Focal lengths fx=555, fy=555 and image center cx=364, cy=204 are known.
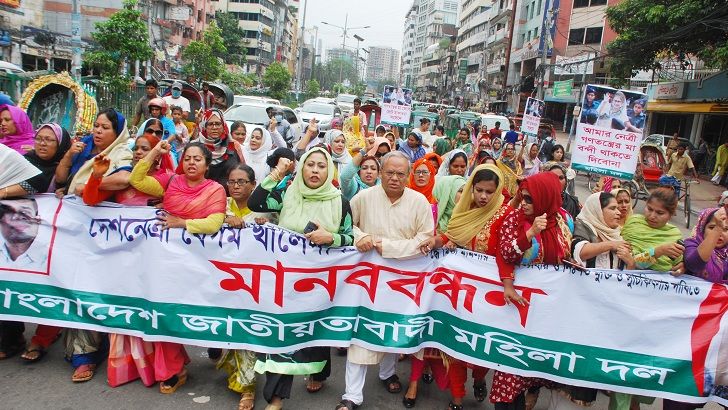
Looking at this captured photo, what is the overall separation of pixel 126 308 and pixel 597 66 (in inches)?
1488

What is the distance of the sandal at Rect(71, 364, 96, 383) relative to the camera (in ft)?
11.4

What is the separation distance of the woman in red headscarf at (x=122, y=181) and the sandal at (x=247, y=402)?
1.42 m

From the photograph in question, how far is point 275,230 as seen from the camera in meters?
3.46

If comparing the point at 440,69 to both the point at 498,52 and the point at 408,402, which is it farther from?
the point at 408,402

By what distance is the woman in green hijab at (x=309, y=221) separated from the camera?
11.0 feet

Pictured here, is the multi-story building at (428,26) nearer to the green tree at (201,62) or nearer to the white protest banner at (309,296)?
the green tree at (201,62)

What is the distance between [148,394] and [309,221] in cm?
146

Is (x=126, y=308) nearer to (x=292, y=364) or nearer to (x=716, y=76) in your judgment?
(x=292, y=364)

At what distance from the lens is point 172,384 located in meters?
3.49

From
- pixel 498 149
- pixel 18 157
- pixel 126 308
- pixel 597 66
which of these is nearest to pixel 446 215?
pixel 126 308

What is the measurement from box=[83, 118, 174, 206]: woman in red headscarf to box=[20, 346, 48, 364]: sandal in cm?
108

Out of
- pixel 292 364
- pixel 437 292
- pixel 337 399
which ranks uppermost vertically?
pixel 437 292

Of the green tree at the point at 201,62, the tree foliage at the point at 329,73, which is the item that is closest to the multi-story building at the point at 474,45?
the tree foliage at the point at 329,73

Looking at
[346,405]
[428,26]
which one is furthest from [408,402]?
[428,26]
